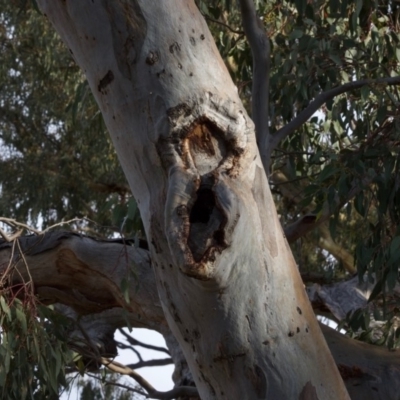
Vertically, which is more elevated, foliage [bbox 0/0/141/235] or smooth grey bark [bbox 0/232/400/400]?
foliage [bbox 0/0/141/235]

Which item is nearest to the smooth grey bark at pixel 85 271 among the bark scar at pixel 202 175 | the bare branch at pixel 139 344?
the bark scar at pixel 202 175

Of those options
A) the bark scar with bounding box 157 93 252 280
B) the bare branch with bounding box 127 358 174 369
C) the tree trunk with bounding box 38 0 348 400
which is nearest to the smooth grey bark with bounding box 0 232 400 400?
the tree trunk with bounding box 38 0 348 400

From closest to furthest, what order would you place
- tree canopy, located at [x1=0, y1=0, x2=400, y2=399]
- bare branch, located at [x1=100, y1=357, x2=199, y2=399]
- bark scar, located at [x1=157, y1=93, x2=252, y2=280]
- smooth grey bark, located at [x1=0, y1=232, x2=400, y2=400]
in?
1. bark scar, located at [x1=157, y1=93, x2=252, y2=280]
2. tree canopy, located at [x1=0, y1=0, x2=400, y2=399]
3. smooth grey bark, located at [x1=0, y1=232, x2=400, y2=400]
4. bare branch, located at [x1=100, y1=357, x2=199, y2=399]

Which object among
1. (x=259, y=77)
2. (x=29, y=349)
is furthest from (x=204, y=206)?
(x=29, y=349)

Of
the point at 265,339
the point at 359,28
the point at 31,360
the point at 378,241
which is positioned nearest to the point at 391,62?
the point at 359,28

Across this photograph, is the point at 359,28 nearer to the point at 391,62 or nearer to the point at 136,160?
the point at 391,62

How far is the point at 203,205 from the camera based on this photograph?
2.15 metres

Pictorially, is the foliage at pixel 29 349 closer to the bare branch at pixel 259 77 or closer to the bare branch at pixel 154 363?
the bare branch at pixel 259 77

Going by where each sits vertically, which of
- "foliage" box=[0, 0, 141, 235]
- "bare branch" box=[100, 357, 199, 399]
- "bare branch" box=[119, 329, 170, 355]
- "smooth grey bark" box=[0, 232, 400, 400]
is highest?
"foliage" box=[0, 0, 141, 235]

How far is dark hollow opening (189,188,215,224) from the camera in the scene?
2.12m

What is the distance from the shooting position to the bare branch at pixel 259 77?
317 centimetres

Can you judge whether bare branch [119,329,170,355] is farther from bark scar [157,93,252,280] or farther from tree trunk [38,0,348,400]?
bark scar [157,93,252,280]

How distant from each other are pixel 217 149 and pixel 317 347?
57cm

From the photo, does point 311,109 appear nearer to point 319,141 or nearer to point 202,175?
point 202,175
